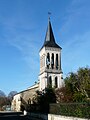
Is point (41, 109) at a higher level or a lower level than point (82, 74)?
lower

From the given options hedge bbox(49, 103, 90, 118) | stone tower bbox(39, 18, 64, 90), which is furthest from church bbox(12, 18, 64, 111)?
hedge bbox(49, 103, 90, 118)

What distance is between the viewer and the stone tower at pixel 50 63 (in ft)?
236

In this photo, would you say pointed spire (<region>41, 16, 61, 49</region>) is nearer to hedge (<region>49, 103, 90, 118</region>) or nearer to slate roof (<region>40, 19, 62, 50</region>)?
slate roof (<region>40, 19, 62, 50</region>)

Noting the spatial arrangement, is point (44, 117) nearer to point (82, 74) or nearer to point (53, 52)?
point (82, 74)

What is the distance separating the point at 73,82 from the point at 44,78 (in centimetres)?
3015

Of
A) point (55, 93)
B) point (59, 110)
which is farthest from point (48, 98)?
point (59, 110)

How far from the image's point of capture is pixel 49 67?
2869 inches

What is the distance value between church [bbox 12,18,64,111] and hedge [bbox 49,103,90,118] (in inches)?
1575

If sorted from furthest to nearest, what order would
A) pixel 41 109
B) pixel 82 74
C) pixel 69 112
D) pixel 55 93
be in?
pixel 55 93 → pixel 41 109 → pixel 82 74 → pixel 69 112

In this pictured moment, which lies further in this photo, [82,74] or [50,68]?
[50,68]

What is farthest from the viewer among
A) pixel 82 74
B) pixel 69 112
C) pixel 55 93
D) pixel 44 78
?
pixel 44 78

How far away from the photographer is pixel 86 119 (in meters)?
21.6

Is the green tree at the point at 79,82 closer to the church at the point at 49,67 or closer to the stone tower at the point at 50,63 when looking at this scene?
the stone tower at the point at 50,63

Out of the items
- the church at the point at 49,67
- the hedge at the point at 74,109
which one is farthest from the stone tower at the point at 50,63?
the hedge at the point at 74,109
